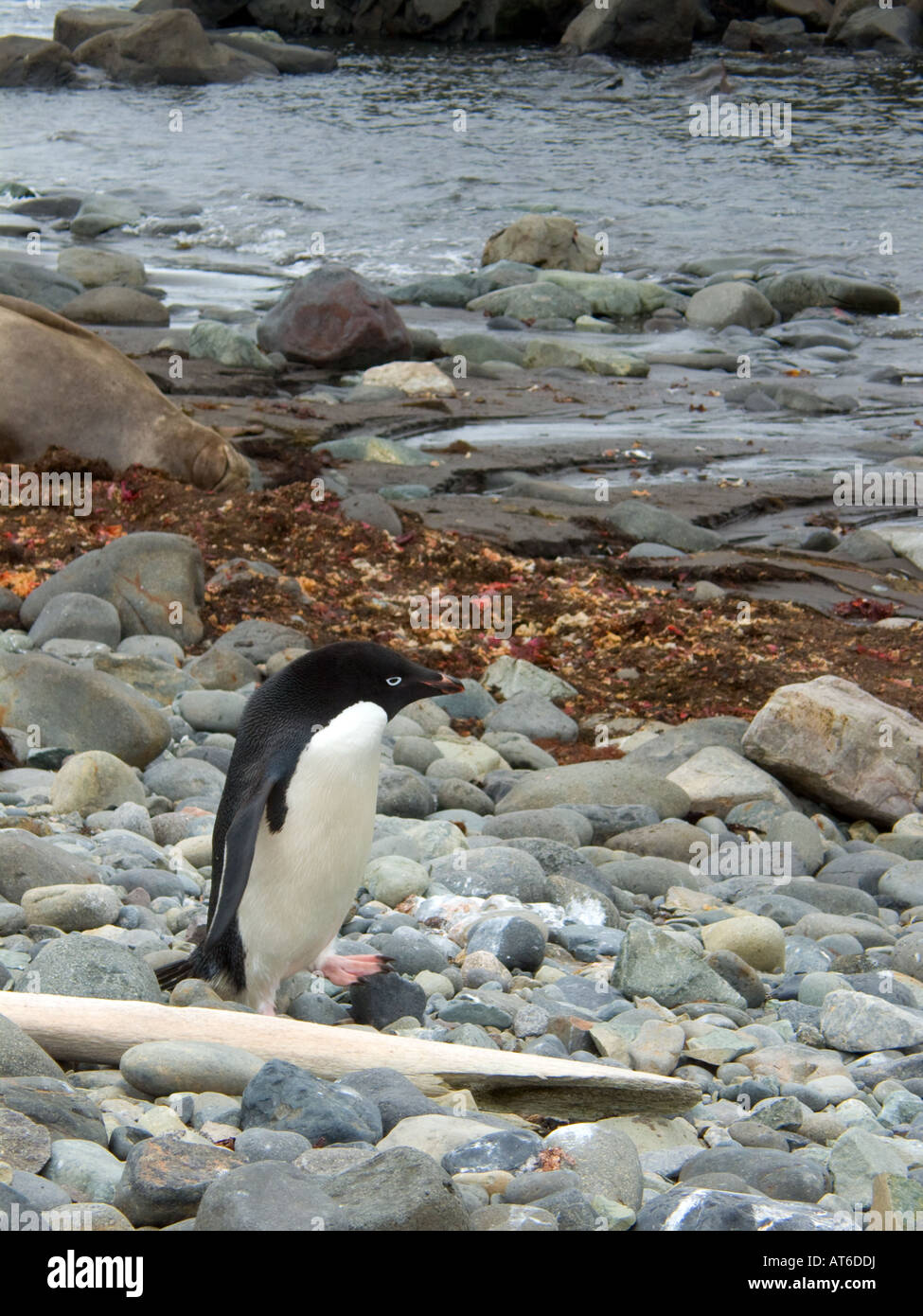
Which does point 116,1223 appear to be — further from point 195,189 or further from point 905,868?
point 195,189

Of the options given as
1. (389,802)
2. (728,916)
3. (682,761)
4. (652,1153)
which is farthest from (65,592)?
(652,1153)

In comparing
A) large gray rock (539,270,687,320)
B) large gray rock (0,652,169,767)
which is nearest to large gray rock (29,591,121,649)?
large gray rock (0,652,169,767)

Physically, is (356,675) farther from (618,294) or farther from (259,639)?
(618,294)

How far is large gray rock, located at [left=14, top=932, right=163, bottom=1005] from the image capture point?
3.23 meters

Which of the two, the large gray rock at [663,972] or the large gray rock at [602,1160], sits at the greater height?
the large gray rock at [602,1160]

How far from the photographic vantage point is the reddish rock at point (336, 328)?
14938 millimetres

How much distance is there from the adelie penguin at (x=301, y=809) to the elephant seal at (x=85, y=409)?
590 cm

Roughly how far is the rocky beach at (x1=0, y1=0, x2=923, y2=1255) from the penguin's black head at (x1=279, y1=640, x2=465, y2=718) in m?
0.71

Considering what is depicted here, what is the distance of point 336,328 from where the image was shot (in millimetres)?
15008

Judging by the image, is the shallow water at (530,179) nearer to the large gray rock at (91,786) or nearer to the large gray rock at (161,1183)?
the large gray rock at (91,786)

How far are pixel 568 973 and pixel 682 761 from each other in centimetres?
240

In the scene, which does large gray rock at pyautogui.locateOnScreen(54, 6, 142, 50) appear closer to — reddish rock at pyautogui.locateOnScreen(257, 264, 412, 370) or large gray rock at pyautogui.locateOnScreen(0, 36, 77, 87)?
large gray rock at pyautogui.locateOnScreen(0, 36, 77, 87)

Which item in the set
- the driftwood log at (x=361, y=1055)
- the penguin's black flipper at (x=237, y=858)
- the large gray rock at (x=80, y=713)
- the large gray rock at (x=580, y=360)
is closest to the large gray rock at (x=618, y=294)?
the large gray rock at (x=580, y=360)
